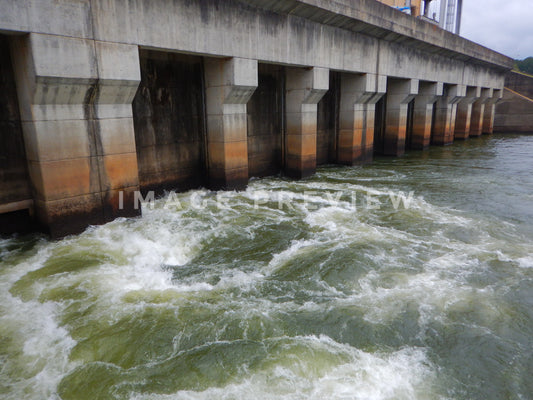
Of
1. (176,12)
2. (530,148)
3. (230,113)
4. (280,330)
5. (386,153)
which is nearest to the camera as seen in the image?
(280,330)

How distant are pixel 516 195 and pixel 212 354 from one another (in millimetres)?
12976

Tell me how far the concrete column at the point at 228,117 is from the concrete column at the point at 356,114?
7.38 m

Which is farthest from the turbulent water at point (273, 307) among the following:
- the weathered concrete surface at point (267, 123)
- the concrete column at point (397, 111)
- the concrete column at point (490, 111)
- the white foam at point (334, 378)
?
the concrete column at point (490, 111)

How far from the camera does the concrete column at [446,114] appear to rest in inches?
1123

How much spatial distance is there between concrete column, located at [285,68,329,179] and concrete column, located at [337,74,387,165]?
317cm

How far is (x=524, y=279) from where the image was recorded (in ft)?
23.6

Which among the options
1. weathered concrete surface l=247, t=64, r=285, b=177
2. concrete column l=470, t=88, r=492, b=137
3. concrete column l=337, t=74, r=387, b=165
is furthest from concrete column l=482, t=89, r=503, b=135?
weathered concrete surface l=247, t=64, r=285, b=177

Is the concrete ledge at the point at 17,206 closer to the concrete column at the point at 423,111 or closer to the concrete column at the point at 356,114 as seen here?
the concrete column at the point at 356,114

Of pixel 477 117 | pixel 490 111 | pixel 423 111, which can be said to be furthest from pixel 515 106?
pixel 423 111

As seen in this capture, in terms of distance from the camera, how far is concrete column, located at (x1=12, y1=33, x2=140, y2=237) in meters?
7.95

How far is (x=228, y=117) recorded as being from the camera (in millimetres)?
12781

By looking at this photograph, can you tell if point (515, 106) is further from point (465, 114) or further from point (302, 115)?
point (302, 115)

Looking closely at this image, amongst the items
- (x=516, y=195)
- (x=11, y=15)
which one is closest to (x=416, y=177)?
(x=516, y=195)

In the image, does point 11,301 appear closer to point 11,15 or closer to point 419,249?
point 11,15
